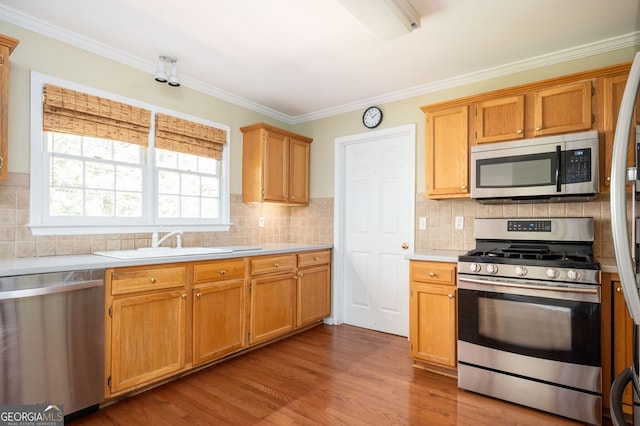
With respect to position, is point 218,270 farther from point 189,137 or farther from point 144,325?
point 189,137

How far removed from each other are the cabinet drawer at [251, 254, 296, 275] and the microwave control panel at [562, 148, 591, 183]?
236cm

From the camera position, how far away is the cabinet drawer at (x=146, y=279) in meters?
2.14

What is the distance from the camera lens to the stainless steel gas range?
2.07 meters

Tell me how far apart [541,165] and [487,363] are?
149 centimetres

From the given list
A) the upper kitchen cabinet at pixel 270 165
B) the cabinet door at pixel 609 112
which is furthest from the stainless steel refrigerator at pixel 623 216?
the upper kitchen cabinet at pixel 270 165

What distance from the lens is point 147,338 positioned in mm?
2281

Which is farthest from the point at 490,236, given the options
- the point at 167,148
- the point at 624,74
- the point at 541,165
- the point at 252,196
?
the point at 167,148

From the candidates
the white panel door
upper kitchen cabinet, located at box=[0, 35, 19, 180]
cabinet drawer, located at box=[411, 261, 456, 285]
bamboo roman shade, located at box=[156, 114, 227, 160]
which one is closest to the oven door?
cabinet drawer, located at box=[411, 261, 456, 285]

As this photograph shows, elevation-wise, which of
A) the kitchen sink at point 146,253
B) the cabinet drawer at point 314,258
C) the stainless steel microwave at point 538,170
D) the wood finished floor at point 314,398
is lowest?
the wood finished floor at point 314,398

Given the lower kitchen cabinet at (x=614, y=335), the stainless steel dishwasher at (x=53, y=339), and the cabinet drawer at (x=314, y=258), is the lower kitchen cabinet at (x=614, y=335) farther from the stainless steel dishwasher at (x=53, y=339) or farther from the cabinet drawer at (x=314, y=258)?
the stainless steel dishwasher at (x=53, y=339)

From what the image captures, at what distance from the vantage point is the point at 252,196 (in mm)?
3686

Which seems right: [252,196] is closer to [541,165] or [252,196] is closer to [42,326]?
[42,326]

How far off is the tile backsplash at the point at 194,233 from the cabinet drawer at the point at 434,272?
1.44 metres

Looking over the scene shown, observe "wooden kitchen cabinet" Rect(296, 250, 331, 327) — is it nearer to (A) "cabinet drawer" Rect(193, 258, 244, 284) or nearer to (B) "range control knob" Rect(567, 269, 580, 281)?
(A) "cabinet drawer" Rect(193, 258, 244, 284)
